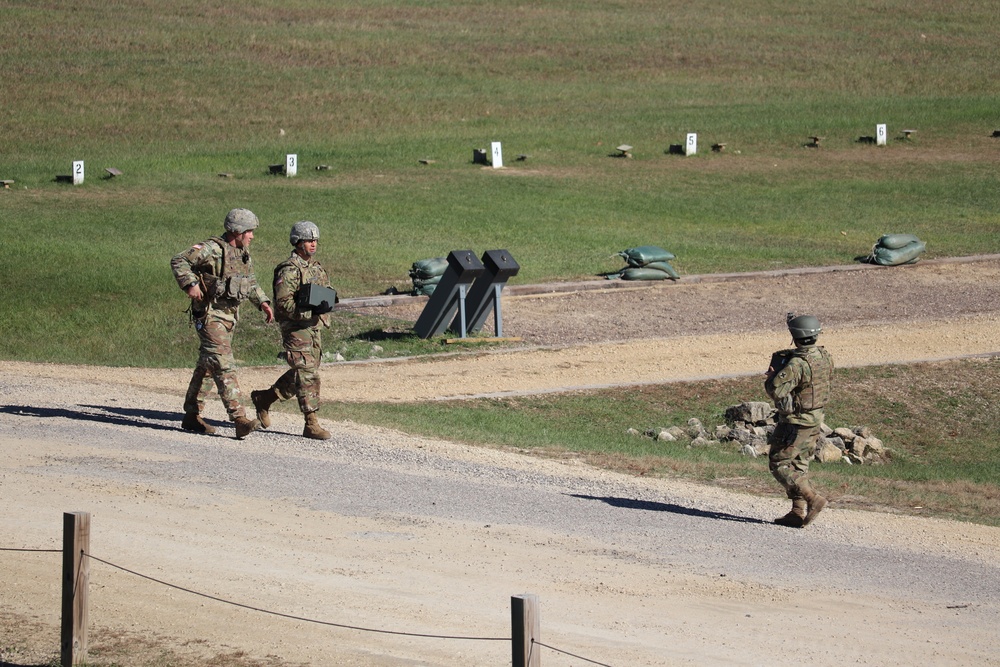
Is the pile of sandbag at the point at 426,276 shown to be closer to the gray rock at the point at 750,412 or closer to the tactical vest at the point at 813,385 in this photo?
the gray rock at the point at 750,412

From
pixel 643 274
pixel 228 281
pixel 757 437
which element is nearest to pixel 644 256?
pixel 643 274

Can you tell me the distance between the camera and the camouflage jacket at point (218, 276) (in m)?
13.3

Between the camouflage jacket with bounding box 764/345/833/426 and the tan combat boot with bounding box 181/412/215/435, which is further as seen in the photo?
the tan combat boot with bounding box 181/412/215/435

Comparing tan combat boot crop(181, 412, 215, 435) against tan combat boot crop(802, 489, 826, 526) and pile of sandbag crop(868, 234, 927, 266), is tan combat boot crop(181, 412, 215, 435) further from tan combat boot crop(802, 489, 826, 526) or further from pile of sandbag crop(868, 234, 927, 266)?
pile of sandbag crop(868, 234, 927, 266)

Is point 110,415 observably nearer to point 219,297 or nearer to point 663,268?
point 219,297

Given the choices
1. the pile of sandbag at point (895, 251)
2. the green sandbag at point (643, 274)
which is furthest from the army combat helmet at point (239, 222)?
the pile of sandbag at point (895, 251)

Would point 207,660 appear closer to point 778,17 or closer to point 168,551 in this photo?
point 168,551

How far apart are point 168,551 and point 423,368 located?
8888mm

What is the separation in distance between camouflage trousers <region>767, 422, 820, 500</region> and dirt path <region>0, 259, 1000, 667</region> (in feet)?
1.38

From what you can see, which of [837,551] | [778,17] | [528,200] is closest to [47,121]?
[528,200]

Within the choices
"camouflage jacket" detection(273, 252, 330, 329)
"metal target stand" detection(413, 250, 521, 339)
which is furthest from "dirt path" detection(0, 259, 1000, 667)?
"metal target stand" detection(413, 250, 521, 339)

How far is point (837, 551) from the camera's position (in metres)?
11.3

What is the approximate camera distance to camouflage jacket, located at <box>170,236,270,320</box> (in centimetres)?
1327

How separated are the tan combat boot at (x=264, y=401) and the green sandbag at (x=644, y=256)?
469 inches
